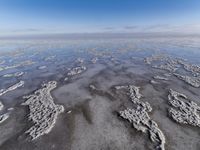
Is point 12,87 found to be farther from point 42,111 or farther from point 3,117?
point 42,111

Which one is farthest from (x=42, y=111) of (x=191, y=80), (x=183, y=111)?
(x=191, y=80)

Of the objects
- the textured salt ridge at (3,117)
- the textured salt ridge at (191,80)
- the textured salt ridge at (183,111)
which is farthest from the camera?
the textured salt ridge at (191,80)

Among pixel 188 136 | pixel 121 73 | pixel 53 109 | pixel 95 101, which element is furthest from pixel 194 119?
pixel 121 73

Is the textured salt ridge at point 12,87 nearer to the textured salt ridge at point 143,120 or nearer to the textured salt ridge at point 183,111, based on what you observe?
the textured salt ridge at point 143,120

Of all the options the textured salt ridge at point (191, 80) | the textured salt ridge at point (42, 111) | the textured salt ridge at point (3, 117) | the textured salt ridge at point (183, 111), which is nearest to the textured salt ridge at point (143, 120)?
the textured salt ridge at point (183, 111)

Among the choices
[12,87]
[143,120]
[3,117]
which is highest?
[143,120]

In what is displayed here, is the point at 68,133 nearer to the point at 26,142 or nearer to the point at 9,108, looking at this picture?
the point at 26,142
